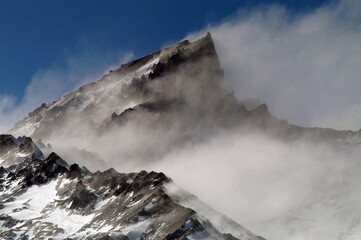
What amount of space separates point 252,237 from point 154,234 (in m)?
38.7

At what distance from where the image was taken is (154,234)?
180500 mm

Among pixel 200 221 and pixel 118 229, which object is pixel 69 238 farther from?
pixel 200 221

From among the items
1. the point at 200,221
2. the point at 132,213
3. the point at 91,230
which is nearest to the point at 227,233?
the point at 200,221

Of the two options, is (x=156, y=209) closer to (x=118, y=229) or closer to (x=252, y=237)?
(x=118, y=229)

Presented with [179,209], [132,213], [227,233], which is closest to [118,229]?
[132,213]

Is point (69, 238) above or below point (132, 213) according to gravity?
below

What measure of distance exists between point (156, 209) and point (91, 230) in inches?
988

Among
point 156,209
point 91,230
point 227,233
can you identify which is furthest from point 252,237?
point 91,230

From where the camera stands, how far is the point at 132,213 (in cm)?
19725

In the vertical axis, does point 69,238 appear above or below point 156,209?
below

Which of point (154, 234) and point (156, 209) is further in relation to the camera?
point (156, 209)

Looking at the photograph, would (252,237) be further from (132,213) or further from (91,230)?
(91,230)

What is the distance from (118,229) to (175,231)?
2638 cm

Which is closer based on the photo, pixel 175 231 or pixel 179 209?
pixel 175 231
